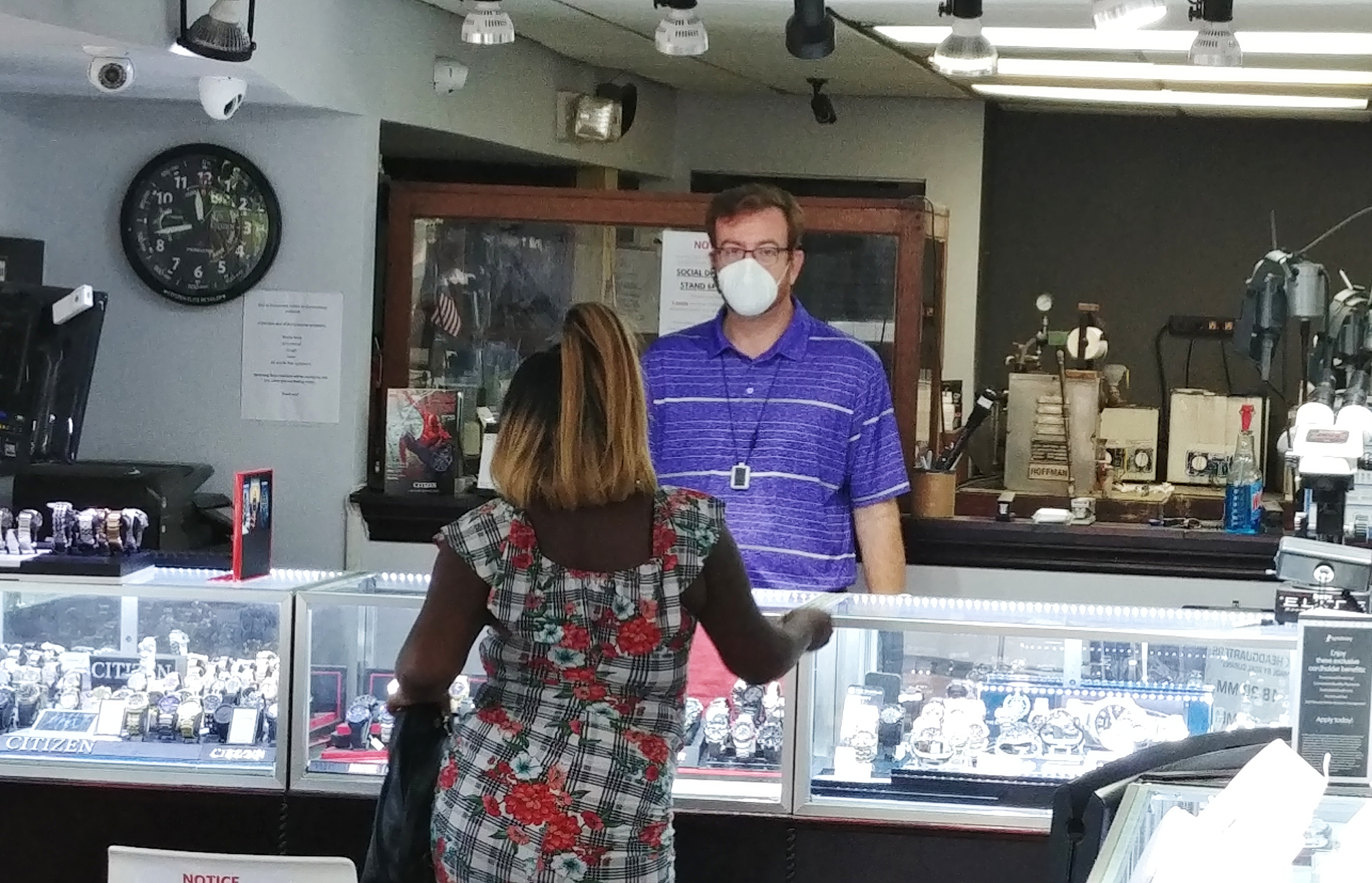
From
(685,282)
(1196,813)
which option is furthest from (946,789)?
(685,282)

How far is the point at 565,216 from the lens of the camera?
516 cm

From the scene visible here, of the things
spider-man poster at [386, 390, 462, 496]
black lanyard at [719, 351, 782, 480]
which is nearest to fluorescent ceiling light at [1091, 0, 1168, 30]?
black lanyard at [719, 351, 782, 480]

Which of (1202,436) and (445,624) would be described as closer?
(445,624)

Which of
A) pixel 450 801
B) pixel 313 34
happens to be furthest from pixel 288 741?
pixel 313 34

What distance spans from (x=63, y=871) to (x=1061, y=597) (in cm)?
279

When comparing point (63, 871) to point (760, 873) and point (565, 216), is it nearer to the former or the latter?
point (760, 873)

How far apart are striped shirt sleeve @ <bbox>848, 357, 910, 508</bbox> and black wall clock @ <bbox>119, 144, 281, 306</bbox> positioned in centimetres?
226

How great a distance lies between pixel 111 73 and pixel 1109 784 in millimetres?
3214

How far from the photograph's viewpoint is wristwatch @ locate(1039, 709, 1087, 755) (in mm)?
2971

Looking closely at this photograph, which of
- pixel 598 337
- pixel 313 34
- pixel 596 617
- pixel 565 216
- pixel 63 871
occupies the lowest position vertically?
pixel 63 871

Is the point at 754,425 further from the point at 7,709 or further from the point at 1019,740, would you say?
the point at 7,709

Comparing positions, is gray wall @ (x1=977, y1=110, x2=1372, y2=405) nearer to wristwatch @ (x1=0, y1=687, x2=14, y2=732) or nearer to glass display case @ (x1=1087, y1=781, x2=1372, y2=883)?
wristwatch @ (x1=0, y1=687, x2=14, y2=732)

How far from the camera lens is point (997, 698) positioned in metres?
2.98

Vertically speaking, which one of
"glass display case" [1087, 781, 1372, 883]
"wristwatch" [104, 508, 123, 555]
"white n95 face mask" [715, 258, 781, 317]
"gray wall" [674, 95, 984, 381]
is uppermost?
"gray wall" [674, 95, 984, 381]
